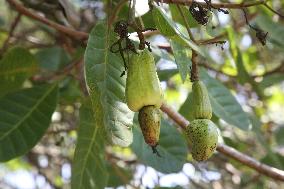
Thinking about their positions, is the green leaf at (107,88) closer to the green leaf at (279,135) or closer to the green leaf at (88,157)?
the green leaf at (88,157)

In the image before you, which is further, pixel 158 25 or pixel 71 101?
pixel 71 101

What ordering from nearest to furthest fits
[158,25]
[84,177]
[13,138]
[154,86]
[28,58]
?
[154,86]
[158,25]
[84,177]
[13,138]
[28,58]

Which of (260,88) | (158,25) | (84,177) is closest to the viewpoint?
(158,25)

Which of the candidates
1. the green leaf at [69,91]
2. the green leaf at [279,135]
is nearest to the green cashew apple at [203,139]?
the green leaf at [69,91]

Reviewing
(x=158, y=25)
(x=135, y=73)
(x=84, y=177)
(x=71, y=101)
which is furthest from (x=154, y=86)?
(x=71, y=101)

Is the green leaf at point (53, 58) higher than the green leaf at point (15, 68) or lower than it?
lower

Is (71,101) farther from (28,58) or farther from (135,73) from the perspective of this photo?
(135,73)

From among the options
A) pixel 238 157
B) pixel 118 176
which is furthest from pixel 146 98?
pixel 118 176
